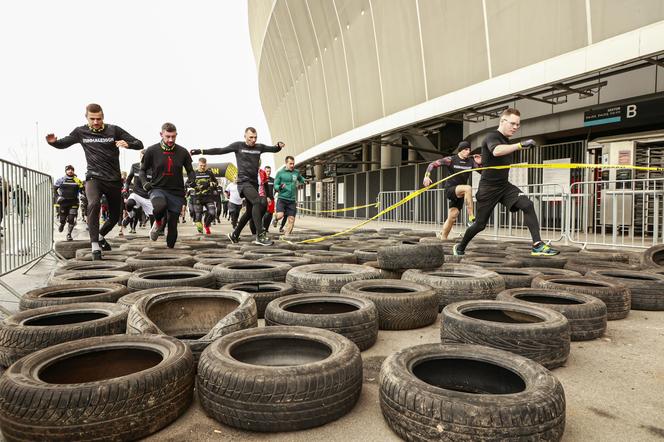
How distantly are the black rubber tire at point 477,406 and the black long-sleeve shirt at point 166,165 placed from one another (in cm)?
608

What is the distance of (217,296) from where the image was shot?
11.1 ft

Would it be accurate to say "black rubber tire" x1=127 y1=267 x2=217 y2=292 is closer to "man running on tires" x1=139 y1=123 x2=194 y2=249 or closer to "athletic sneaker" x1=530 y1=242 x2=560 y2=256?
"man running on tires" x1=139 y1=123 x2=194 y2=249

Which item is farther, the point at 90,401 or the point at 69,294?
the point at 69,294

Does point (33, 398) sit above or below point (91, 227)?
below

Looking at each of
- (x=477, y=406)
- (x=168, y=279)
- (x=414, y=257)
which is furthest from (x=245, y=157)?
(x=477, y=406)

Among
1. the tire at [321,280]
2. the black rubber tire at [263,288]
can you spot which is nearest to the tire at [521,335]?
the tire at [321,280]

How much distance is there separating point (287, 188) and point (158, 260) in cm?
546

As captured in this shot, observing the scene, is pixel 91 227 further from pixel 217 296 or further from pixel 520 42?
pixel 520 42

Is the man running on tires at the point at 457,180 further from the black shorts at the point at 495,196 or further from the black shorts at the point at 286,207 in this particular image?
the black shorts at the point at 286,207

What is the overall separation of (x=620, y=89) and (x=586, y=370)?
12034 mm

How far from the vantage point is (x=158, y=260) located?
5812 millimetres

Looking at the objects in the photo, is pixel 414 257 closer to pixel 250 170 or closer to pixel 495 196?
pixel 495 196

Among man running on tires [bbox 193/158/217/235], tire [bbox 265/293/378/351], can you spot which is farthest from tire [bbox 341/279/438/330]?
man running on tires [bbox 193/158/217/235]

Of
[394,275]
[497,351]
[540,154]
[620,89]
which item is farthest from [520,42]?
[497,351]
